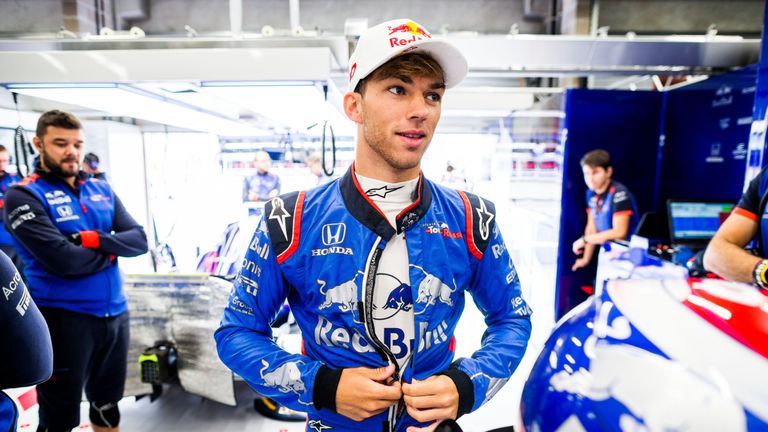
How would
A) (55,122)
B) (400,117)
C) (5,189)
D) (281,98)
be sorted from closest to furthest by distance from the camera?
1. (400,117)
2. (55,122)
3. (281,98)
4. (5,189)

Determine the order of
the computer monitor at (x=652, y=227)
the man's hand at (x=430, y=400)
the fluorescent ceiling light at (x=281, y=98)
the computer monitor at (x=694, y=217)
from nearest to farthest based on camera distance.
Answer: the man's hand at (x=430, y=400)
the fluorescent ceiling light at (x=281, y=98)
the computer monitor at (x=694, y=217)
the computer monitor at (x=652, y=227)

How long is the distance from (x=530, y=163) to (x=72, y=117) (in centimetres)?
452

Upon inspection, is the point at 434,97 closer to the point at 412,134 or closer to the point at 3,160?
the point at 412,134

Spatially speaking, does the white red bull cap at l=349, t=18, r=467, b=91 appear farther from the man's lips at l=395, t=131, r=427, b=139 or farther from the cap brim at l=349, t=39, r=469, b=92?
the man's lips at l=395, t=131, r=427, b=139

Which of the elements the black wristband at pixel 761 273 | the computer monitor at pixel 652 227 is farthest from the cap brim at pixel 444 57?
the computer monitor at pixel 652 227

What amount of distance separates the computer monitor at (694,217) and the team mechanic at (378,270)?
2761 mm

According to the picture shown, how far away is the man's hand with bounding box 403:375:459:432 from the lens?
0.79 m

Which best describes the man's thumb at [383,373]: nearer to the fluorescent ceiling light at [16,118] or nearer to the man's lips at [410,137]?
the man's lips at [410,137]

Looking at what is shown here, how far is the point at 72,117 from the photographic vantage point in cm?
212

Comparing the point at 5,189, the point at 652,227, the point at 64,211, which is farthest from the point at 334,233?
the point at 5,189

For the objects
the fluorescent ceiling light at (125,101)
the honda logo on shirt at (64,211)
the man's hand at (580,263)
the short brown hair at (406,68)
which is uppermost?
the fluorescent ceiling light at (125,101)

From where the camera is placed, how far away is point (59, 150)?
79.7 inches

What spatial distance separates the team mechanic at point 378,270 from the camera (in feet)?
2.97

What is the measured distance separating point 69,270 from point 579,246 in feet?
13.0
